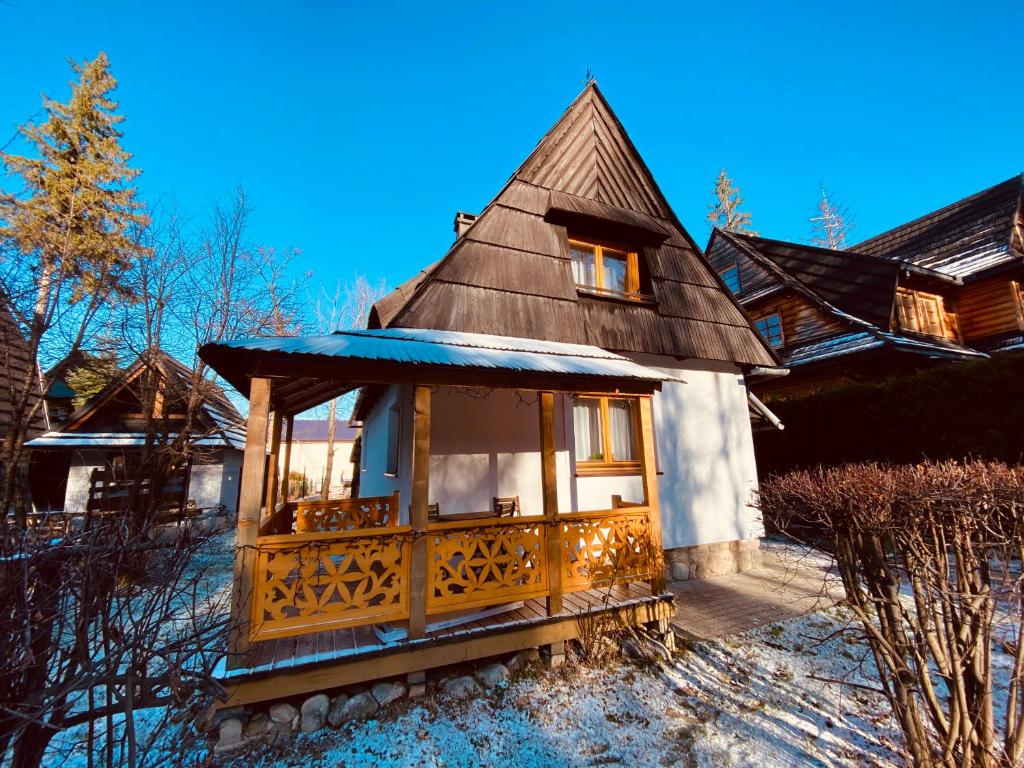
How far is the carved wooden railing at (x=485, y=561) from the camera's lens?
13.5 ft

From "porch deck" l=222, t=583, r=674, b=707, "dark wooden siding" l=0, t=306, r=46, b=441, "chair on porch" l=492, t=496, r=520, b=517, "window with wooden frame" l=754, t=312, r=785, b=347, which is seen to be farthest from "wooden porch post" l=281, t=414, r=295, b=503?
"window with wooden frame" l=754, t=312, r=785, b=347

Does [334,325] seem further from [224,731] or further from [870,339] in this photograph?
[870,339]

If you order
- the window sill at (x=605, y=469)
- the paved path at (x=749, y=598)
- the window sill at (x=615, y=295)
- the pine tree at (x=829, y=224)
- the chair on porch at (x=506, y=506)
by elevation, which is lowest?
the paved path at (x=749, y=598)

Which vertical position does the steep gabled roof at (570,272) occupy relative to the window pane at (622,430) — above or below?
above

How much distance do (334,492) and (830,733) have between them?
28.8 metres

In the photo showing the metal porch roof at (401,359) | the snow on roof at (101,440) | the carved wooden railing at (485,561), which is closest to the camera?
the metal porch roof at (401,359)

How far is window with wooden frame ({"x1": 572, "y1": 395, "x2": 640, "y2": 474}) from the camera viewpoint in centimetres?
686

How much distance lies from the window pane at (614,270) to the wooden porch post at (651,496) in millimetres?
3526

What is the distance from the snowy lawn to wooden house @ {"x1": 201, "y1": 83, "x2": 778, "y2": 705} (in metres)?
0.41

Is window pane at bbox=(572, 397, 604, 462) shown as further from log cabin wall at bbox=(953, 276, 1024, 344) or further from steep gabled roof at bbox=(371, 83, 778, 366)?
log cabin wall at bbox=(953, 276, 1024, 344)

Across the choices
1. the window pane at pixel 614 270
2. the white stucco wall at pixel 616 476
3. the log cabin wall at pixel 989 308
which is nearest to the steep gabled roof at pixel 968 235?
the log cabin wall at pixel 989 308

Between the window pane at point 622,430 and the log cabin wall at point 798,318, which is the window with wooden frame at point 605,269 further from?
the log cabin wall at point 798,318

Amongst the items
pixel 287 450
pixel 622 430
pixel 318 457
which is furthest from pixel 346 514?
pixel 318 457

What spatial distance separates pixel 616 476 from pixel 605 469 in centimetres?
25
